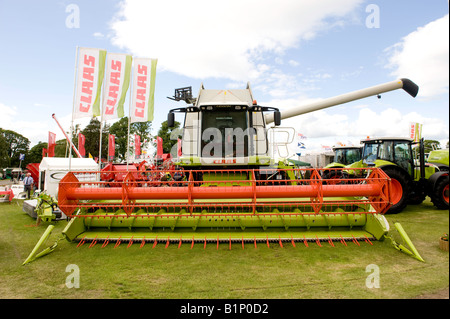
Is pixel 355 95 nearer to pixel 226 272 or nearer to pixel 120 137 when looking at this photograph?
pixel 226 272

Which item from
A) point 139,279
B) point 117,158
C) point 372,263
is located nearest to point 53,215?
point 139,279

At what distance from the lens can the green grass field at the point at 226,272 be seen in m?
3.45

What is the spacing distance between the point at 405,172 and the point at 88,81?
12.2 metres

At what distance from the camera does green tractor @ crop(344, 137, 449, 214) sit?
28.2ft

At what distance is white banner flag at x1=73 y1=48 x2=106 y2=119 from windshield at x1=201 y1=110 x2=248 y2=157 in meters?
7.11

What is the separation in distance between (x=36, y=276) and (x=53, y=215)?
15.1 feet

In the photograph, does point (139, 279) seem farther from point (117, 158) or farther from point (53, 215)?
point (117, 158)

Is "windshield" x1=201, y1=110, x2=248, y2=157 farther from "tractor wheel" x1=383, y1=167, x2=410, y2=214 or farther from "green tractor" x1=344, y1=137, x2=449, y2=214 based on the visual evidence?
"tractor wheel" x1=383, y1=167, x2=410, y2=214

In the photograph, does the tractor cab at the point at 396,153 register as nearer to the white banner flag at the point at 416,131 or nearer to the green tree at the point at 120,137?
the white banner flag at the point at 416,131

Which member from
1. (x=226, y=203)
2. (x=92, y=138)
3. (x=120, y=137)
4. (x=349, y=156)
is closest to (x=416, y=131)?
(x=349, y=156)

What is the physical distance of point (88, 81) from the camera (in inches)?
452
